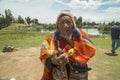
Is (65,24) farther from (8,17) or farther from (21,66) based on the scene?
(8,17)

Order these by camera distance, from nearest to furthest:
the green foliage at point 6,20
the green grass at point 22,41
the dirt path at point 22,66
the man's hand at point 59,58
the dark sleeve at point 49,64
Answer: the man's hand at point 59,58, the dark sleeve at point 49,64, the dirt path at point 22,66, the green grass at point 22,41, the green foliage at point 6,20

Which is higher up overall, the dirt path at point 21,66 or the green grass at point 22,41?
the dirt path at point 21,66

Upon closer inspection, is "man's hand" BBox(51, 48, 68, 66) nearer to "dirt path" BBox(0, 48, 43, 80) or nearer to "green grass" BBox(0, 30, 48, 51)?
"dirt path" BBox(0, 48, 43, 80)

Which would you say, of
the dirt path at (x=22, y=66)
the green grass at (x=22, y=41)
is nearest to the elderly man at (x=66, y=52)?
the dirt path at (x=22, y=66)

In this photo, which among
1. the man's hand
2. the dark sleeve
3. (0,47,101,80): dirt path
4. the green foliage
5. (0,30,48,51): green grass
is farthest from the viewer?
the green foliage

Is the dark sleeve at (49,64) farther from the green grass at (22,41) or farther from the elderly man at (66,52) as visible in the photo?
the green grass at (22,41)

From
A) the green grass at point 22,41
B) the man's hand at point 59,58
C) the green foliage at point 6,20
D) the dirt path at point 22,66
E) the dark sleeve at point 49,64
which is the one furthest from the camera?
the green foliage at point 6,20

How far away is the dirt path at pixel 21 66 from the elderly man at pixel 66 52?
449 centimetres

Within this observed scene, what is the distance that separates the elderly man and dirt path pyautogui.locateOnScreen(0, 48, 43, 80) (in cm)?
449

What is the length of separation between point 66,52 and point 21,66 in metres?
5.87

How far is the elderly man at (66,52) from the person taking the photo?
2354 millimetres

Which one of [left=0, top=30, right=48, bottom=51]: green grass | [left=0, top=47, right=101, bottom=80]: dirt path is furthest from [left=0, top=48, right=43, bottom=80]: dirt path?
[left=0, top=30, right=48, bottom=51]: green grass

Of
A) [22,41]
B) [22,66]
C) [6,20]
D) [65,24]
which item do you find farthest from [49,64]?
[6,20]

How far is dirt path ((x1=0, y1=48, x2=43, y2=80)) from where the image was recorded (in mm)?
7117
